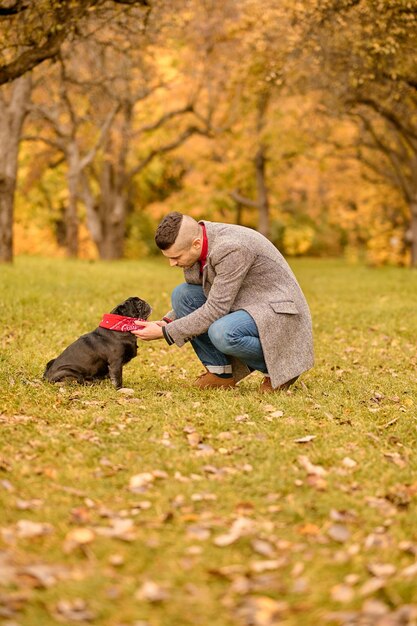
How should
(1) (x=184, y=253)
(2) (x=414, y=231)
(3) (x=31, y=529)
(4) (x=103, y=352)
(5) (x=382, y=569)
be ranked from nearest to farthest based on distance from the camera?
(5) (x=382, y=569) < (3) (x=31, y=529) < (1) (x=184, y=253) < (4) (x=103, y=352) < (2) (x=414, y=231)

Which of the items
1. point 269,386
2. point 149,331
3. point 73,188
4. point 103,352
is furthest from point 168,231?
point 73,188

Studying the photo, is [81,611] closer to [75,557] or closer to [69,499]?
[75,557]

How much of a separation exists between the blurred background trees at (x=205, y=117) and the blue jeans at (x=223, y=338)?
21.6 feet

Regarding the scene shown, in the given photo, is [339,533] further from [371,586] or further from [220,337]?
[220,337]

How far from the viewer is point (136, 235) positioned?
167ft

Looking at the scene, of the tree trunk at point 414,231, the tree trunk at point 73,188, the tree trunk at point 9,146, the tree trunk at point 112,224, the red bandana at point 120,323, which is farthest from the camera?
A: the tree trunk at point 112,224

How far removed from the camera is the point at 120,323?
7.69 m

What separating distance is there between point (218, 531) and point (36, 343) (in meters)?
6.79

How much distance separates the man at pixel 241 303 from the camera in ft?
24.2

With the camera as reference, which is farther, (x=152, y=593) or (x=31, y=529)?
(x=31, y=529)

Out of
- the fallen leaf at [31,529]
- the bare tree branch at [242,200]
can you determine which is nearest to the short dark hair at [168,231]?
the fallen leaf at [31,529]

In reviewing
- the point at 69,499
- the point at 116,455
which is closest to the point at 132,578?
the point at 69,499

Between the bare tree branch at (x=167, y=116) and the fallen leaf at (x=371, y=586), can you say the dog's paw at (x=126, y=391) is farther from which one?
the bare tree branch at (x=167, y=116)

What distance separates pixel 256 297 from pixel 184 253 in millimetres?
840
